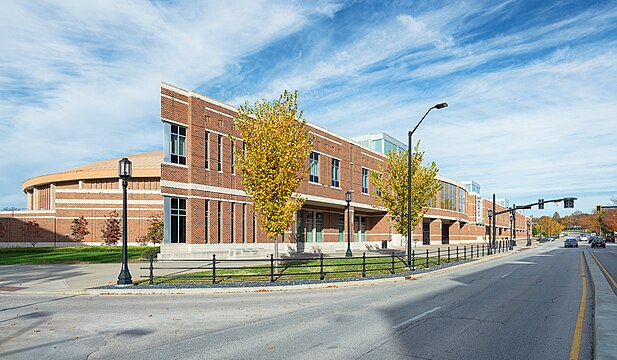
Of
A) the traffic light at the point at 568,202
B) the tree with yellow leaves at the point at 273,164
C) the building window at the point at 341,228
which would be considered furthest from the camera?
the building window at the point at 341,228

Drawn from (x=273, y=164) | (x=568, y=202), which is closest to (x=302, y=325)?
(x=273, y=164)

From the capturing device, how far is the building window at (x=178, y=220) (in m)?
31.5

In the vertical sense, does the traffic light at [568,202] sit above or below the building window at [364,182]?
below

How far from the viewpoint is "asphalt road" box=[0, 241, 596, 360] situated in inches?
319

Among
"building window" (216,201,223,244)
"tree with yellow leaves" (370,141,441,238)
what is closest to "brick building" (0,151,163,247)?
"building window" (216,201,223,244)

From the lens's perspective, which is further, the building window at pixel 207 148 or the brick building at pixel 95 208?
the brick building at pixel 95 208

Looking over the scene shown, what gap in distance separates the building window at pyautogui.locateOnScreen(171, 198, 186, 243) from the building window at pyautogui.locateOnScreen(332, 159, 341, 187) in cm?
2033

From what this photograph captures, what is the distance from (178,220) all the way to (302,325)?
75.8ft

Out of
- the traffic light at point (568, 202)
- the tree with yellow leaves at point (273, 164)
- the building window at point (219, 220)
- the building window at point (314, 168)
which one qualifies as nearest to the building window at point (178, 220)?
the building window at point (219, 220)

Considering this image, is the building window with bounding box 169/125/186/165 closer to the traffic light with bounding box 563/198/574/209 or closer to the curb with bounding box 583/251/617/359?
the curb with bounding box 583/251/617/359

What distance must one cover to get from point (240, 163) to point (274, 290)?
7225 millimetres

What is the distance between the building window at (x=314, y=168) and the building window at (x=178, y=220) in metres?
15.5

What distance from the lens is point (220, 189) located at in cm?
3475

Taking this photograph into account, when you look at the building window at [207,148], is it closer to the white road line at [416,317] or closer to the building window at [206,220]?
the building window at [206,220]
